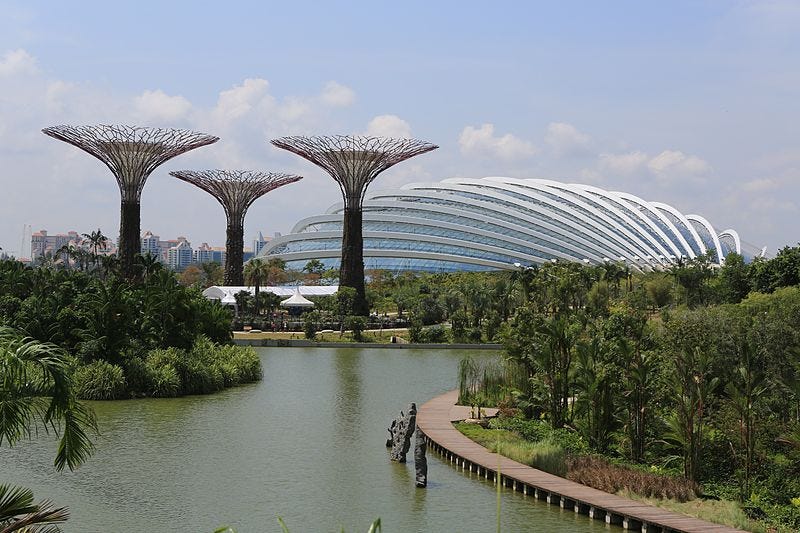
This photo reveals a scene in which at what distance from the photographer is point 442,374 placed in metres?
50.1

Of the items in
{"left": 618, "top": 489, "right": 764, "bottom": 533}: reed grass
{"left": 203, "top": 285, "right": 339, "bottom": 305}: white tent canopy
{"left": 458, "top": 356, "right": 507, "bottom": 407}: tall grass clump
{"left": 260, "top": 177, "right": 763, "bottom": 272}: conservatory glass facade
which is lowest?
{"left": 618, "top": 489, "right": 764, "bottom": 533}: reed grass

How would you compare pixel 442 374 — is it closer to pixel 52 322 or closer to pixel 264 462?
pixel 52 322

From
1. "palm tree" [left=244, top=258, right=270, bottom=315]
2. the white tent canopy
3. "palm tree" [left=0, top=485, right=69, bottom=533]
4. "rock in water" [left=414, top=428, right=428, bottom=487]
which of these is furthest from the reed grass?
the white tent canopy

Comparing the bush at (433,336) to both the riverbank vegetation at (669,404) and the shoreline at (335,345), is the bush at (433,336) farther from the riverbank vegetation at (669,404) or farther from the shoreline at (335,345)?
the riverbank vegetation at (669,404)

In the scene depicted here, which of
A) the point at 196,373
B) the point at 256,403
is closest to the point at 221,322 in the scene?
the point at 196,373

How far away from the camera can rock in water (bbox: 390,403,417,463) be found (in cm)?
2636

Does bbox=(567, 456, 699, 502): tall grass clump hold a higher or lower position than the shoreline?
lower

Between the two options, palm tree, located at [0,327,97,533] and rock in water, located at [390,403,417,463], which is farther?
rock in water, located at [390,403,417,463]

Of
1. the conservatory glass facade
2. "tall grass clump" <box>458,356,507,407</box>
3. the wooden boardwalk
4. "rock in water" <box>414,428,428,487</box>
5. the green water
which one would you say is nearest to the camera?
the wooden boardwalk

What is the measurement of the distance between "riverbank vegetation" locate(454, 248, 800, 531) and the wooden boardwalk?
30.6 inches

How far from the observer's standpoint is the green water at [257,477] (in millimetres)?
20859

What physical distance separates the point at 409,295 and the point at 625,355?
210 ft

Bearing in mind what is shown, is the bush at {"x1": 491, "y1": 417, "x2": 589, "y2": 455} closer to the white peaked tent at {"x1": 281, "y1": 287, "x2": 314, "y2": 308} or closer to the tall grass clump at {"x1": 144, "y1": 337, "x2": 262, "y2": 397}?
the tall grass clump at {"x1": 144, "y1": 337, "x2": 262, "y2": 397}

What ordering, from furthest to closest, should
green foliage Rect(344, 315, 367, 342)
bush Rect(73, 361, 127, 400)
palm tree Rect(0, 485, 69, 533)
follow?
1. green foliage Rect(344, 315, 367, 342)
2. bush Rect(73, 361, 127, 400)
3. palm tree Rect(0, 485, 69, 533)
